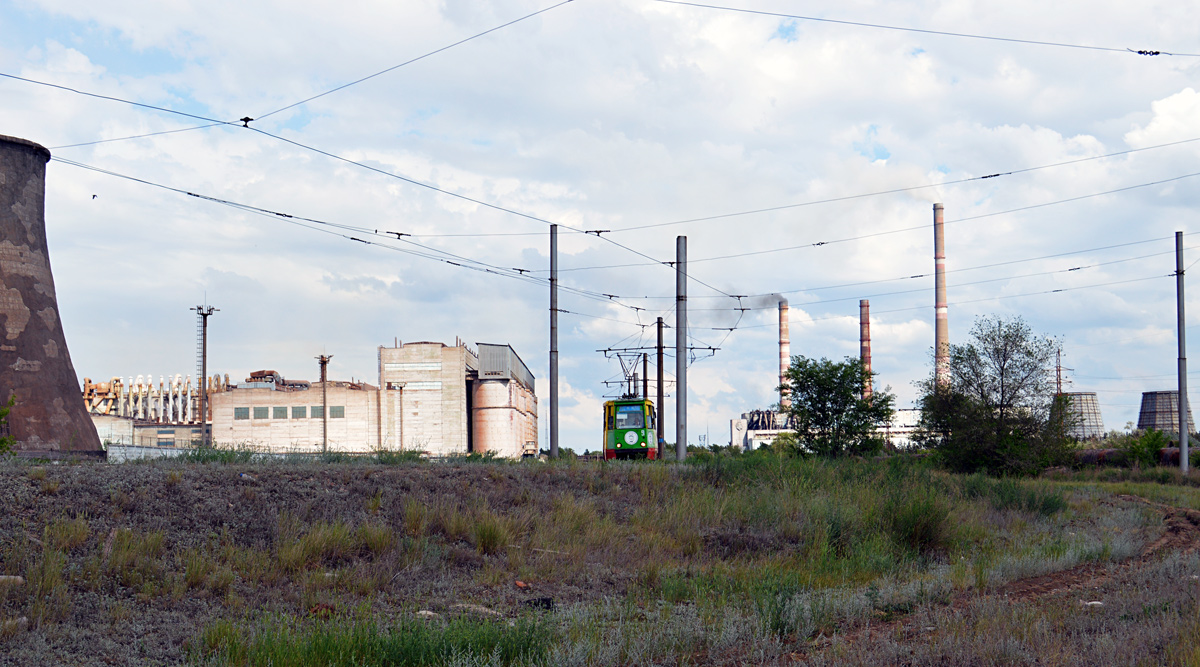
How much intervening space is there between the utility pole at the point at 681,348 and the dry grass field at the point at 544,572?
23.9ft

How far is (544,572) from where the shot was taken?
12828mm

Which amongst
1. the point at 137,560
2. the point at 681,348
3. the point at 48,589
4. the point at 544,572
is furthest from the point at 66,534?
the point at 681,348

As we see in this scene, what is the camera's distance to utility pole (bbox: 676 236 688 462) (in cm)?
2727

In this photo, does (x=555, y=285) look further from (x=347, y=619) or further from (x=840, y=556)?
(x=347, y=619)

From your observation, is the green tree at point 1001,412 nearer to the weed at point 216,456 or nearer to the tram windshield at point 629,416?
the tram windshield at point 629,416

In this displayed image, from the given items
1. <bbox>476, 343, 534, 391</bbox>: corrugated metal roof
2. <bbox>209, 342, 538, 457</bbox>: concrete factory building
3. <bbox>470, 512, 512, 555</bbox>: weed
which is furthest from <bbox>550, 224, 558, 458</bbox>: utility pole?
<bbox>476, 343, 534, 391</bbox>: corrugated metal roof

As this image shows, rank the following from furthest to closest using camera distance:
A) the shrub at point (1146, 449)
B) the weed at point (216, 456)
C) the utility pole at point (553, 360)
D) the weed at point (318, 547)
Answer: the shrub at point (1146, 449) < the utility pole at point (553, 360) < the weed at point (216, 456) < the weed at point (318, 547)

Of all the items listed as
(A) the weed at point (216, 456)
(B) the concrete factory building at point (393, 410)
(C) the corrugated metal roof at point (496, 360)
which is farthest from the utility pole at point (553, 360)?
(C) the corrugated metal roof at point (496, 360)

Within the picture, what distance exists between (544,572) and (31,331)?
22.3 m

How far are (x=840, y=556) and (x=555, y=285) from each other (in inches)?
782

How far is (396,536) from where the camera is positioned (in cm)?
1308

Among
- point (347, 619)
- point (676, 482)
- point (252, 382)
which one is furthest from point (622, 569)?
point (252, 382)

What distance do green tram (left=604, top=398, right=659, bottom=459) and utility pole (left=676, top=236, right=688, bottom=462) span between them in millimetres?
10813

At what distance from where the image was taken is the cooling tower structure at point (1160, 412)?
260 feet
